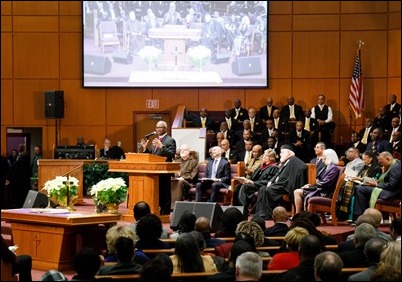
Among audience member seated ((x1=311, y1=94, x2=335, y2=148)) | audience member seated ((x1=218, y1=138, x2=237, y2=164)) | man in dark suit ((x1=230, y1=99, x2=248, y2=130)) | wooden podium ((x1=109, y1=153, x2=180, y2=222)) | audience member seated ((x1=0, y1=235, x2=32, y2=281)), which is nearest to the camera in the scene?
audience member seated ((x1=0, y1=235, x2=32, y2=281))

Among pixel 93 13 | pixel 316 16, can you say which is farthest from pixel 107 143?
pixel 316 16

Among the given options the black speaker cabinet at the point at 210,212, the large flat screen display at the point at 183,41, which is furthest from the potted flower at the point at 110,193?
the large flat screen display at the point at 183,41

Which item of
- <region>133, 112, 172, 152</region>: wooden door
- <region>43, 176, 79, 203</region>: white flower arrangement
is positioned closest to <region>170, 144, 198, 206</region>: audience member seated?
<region>43, 176, 79, 203</region>: white flower arrangement

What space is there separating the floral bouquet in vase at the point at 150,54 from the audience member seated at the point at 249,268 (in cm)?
1264

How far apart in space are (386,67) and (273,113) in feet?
9.70

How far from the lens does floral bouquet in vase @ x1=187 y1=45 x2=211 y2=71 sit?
1722 cm

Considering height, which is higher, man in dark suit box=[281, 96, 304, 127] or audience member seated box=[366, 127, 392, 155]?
man in dark suit box=[281, 96, 304, 127]

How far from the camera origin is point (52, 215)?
8.36 metres

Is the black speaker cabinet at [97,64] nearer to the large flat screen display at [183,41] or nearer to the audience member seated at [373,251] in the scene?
the large flat screen display at [183,41]

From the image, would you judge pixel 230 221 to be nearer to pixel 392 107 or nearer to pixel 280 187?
pixel 280 187

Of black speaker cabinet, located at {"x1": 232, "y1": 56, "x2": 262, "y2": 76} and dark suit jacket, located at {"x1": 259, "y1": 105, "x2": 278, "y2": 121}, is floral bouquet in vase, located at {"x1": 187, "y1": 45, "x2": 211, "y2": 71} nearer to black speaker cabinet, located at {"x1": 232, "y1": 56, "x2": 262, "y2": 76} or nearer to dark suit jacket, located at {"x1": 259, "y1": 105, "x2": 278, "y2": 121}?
black speaker cabinet, located at {"x1": 232, "y1": 56, "x2": 262, "y2": 76}

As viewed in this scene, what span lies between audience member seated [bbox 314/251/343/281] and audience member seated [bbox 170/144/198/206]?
7515mm

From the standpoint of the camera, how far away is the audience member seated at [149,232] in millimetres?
6402

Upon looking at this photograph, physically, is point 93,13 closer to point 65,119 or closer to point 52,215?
point 65,119
